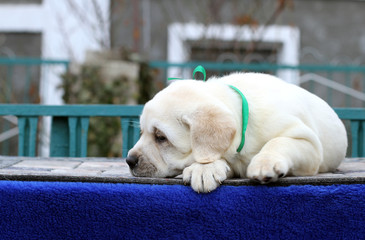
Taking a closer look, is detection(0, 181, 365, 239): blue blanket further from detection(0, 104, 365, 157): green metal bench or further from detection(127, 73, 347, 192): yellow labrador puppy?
detection(0, 104, 365, 157): green metal bench

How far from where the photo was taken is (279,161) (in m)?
2.00

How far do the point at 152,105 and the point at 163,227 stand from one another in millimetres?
673

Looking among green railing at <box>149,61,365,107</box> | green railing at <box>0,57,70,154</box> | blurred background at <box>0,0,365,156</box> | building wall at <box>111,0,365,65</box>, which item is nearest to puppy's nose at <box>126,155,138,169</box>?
green railing at <box>149,61,365,107</box>

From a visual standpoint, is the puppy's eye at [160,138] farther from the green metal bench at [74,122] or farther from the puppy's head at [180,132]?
the green metal bench at [74,122]

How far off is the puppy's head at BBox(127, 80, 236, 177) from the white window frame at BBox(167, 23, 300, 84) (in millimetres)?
5725

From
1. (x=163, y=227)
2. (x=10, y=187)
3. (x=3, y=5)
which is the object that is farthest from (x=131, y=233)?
(x=3, y=5)

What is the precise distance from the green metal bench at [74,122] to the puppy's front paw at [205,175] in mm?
1598

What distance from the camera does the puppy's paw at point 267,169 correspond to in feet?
6.44

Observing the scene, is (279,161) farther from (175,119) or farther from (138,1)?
(138,1)

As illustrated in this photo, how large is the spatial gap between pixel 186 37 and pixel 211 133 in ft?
20.4

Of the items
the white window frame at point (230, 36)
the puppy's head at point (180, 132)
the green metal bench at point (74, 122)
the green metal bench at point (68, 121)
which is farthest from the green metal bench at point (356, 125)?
the white window frame at point (230, 36)

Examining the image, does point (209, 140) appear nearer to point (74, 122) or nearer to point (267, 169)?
point (267, 169)

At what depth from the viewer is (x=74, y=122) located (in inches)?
148

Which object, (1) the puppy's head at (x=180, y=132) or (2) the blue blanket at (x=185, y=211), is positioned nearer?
(2) the blue blanket at (x=185, y=211)
